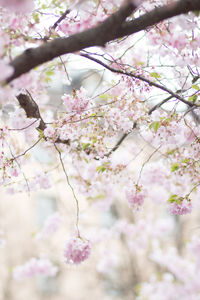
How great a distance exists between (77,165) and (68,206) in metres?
6.19

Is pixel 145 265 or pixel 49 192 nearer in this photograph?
pixel 145 265

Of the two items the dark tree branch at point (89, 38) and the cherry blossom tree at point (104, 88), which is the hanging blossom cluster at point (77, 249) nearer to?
the cherry blossom tree at point (104, 88)

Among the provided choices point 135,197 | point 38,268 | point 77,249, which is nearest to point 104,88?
point 135,197

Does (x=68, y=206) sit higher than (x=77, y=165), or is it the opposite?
(x=68, y=206)

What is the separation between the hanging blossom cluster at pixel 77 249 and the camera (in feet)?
9.70

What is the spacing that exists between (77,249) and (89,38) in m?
1.89

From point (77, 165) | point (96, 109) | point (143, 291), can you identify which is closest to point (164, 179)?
point (77, 165)

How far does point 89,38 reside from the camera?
5.17ft

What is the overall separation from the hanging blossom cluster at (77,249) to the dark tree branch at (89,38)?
1.78m

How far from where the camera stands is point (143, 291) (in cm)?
809

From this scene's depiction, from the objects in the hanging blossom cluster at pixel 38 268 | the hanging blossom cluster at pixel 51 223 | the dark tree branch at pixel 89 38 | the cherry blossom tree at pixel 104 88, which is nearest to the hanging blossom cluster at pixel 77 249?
the cherry blossom tree at pixel 104 88

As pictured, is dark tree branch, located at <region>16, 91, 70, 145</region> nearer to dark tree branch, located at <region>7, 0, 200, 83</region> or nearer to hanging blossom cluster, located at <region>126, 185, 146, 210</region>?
hanging blossom cluster, located at <region>126, 185, 146, 210</region>

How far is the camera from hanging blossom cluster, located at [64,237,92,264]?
2.96 metres

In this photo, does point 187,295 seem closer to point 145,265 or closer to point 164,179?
point 145,265
